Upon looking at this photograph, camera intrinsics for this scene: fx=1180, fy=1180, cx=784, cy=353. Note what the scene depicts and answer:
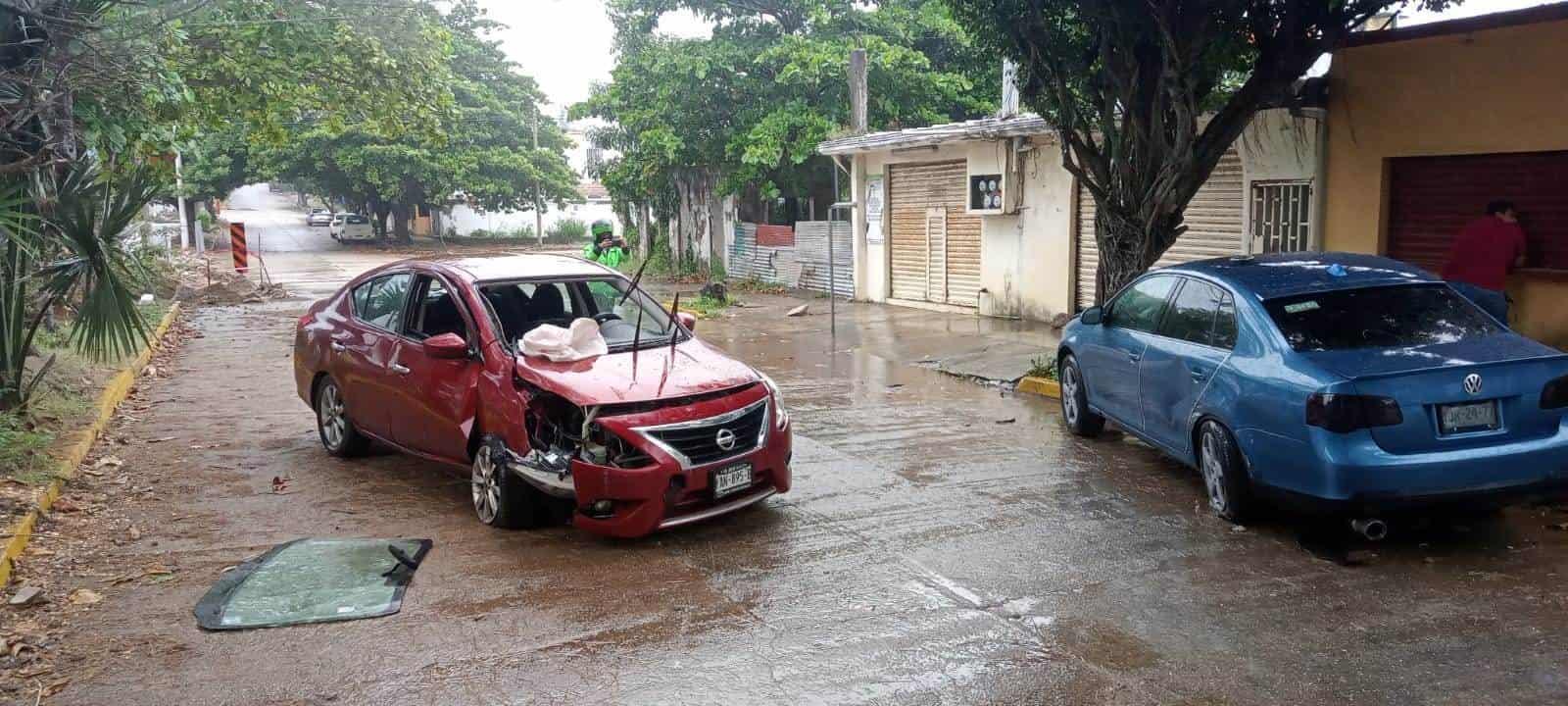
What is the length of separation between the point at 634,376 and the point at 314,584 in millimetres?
1987

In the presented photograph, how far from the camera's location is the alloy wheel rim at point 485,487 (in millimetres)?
6754

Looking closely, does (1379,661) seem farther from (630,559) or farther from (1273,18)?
(1273,18)

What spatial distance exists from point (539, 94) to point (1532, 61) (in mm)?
44493

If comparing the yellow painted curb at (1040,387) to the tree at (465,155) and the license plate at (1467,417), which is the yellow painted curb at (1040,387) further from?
the tree at (465,155)

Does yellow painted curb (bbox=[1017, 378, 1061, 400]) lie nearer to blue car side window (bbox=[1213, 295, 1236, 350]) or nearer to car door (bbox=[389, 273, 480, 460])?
blue car side window (bbox=[1213, 295, 1236, 350])

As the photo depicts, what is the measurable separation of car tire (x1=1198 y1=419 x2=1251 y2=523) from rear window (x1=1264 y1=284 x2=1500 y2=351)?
26.9 inches

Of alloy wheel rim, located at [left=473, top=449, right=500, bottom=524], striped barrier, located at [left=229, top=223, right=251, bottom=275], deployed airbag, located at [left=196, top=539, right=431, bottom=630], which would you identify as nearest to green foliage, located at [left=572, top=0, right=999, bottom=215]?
striped barrier, located at [left=229, top=223, right=251, bottom=275]

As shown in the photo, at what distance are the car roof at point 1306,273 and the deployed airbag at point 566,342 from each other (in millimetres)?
3843

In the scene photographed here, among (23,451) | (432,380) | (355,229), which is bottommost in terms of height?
(23,451)

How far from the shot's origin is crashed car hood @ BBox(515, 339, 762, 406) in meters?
6.43

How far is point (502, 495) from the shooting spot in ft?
21.8

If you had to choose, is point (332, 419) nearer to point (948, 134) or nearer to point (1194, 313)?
point (1194, 313)

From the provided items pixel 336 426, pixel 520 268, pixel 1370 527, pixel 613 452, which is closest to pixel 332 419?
pixel 336 426

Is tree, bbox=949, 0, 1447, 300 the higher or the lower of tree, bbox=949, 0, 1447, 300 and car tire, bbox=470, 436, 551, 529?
the higher
